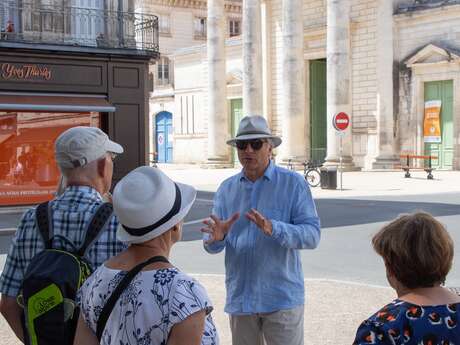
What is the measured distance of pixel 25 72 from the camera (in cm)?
1750

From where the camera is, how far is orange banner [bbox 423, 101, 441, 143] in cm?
3150

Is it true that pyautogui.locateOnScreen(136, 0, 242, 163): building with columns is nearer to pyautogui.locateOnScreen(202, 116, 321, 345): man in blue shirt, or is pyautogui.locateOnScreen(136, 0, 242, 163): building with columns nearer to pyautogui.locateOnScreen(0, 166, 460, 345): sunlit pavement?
pyautogui.locateOnScreen(0, 166, 460, 345): sunlit pavement

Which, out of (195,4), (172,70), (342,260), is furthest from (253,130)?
(195,4)

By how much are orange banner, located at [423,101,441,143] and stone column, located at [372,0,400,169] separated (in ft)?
4.97

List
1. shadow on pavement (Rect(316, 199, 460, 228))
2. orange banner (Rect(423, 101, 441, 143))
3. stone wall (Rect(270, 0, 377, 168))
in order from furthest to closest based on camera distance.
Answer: stone wall (Rect(270, 0, 377, 168))
orange banner (Rect(423, 101, 441, 143))
shadow on pavement (Rect(316, 199, 460, 228))

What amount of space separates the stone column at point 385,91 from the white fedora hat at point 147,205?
30864mm

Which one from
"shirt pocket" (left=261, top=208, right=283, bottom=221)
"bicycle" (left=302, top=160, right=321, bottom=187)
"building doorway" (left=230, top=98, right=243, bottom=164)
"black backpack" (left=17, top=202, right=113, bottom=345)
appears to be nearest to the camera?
"black backpack" (left=17, top=202, right=113, bottom=345)

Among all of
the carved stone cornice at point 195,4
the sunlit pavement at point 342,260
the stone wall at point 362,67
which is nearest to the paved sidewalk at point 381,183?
the sunlit pavement at point 342,260

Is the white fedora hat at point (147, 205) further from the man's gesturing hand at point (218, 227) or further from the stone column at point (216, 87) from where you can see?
the stone column at point (216, 87)

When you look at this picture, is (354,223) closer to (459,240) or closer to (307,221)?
(459,240)

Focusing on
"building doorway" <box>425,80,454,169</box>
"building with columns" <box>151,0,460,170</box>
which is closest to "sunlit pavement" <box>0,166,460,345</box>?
"building doorway" <box>425,80,454,169</box>

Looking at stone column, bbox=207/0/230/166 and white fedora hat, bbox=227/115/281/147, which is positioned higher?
stone column, bbox=207/0/230/166

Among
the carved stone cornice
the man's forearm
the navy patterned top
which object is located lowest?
the man's forearm

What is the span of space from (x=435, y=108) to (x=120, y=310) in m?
30.9
